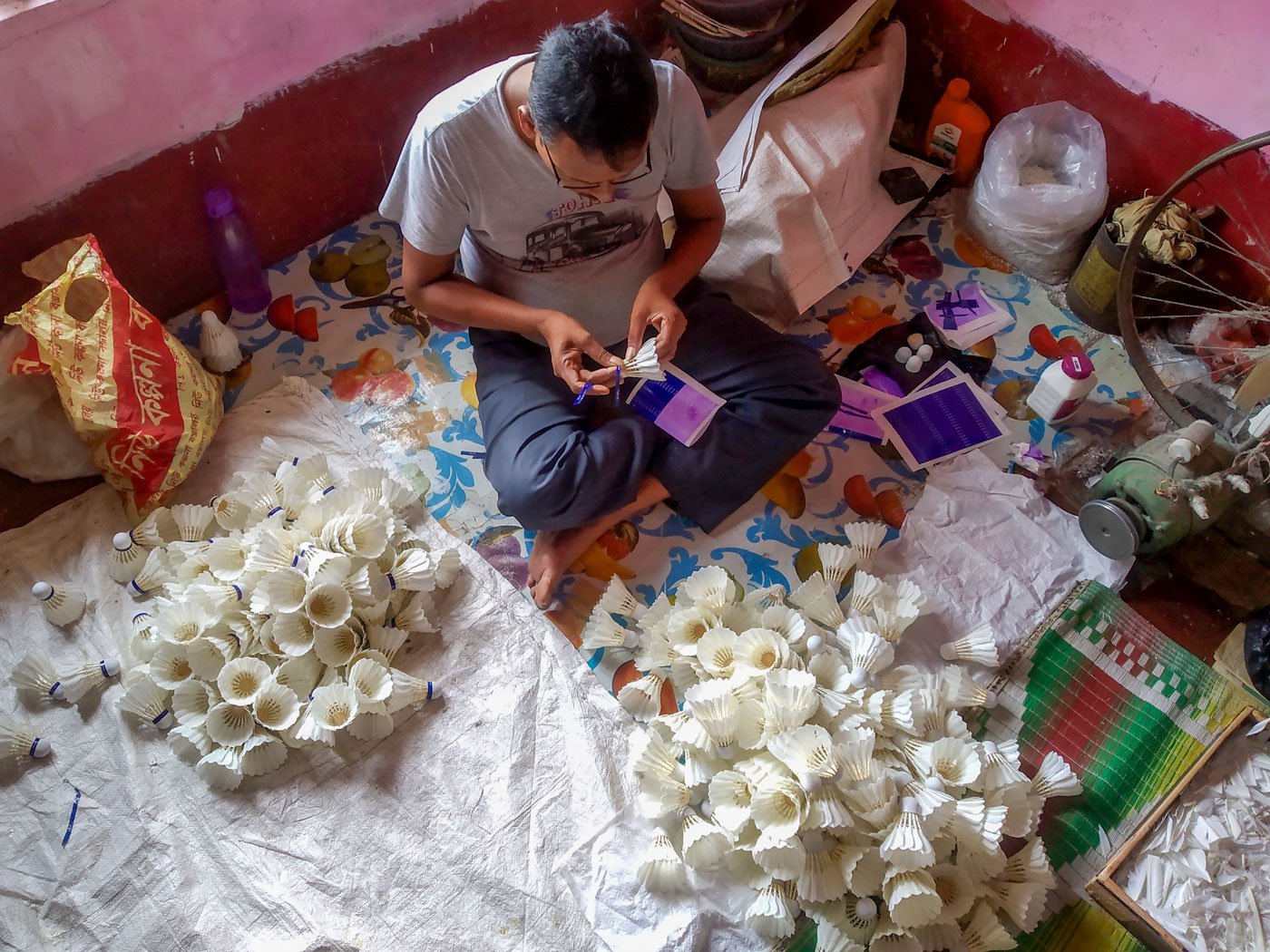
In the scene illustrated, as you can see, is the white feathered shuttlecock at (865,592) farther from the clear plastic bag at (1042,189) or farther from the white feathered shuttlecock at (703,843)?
the clear plastic bag at (1042,189)

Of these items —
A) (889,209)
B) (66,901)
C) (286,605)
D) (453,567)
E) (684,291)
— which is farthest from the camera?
(889,209)

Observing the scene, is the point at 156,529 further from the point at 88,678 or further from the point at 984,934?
the point at 984,934

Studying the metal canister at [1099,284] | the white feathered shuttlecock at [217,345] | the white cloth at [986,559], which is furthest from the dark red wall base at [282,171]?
the white cloth at [986,559]

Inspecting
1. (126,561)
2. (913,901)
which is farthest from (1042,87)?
(126,561)

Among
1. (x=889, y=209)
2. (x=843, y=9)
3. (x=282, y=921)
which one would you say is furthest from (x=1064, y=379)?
(x=282, y=921)

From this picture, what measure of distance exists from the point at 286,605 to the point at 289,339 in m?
0.71

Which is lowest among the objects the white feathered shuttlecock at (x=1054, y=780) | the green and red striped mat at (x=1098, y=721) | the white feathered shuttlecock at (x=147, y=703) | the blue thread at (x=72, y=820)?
the green and red striped mat at (x=1098, y=721)

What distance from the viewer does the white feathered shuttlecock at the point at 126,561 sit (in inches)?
61.8

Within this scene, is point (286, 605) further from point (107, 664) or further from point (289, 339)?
point (289, 339)

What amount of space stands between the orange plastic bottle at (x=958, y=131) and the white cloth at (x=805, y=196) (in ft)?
0.56

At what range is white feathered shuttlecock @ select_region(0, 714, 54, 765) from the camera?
55.0 inches

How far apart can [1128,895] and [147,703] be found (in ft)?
4.93

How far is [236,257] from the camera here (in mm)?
1850

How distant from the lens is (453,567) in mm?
1614
